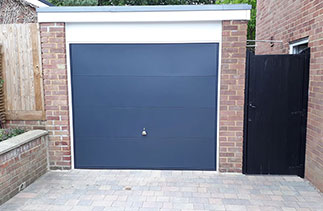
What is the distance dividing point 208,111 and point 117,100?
151cm

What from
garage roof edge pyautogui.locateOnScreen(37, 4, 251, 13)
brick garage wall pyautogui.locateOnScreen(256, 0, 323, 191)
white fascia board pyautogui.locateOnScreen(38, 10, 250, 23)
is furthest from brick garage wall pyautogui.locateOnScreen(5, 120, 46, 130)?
brick garage wall pyautogui.locateOnScreen(256, 0, 323, 191)

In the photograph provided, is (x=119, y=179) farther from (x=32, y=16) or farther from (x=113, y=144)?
(x=32, y=16)

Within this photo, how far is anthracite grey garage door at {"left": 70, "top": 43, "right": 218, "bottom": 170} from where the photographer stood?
4391mm

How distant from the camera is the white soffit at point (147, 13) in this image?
414 centimetres

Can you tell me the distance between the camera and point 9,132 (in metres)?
4.20

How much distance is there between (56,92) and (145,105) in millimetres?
1465

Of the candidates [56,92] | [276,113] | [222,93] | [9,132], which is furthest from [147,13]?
[9,132]

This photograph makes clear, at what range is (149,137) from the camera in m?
4.57

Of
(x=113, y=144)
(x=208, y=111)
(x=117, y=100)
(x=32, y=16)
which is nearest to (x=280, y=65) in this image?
(x=208, y=111)

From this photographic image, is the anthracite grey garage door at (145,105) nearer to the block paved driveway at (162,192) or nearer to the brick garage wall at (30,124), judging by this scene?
the block paved driveway at (162,192)

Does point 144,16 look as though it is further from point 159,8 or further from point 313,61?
point 313,61

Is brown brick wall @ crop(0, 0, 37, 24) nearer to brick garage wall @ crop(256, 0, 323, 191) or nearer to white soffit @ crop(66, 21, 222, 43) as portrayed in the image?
white soffit @ crop(66, 21, 222, 43)

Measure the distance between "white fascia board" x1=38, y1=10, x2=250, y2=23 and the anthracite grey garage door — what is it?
40 centimetres

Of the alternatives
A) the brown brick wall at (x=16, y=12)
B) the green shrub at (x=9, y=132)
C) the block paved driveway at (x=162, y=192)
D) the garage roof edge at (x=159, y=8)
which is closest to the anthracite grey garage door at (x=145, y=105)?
the block paved driveway at (x=162, y=192)
